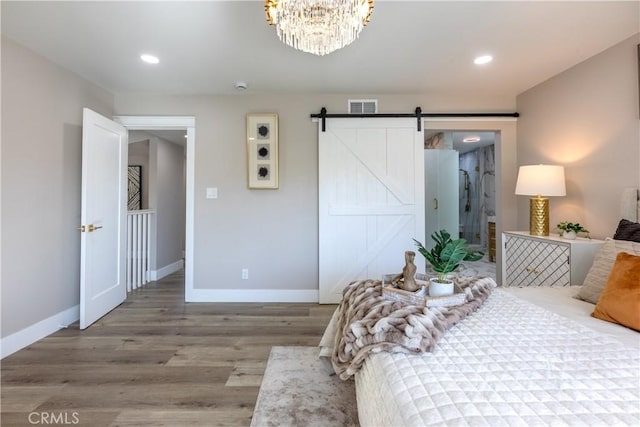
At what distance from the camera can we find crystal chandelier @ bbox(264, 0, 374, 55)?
1.49m

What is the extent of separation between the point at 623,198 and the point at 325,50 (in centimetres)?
252

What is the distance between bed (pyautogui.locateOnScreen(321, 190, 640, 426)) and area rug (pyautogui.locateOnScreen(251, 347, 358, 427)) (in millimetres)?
472

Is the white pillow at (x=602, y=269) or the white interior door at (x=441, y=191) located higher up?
the white interior door at (x=441, y=191)

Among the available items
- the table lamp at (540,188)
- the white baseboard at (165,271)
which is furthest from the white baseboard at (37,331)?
the table lamp at (540,188)

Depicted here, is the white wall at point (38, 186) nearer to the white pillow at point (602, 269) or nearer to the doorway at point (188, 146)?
the doorway at point (188, 146)

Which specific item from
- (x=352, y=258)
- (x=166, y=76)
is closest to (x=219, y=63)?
(x=166, y=76)

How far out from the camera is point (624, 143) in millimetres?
2305

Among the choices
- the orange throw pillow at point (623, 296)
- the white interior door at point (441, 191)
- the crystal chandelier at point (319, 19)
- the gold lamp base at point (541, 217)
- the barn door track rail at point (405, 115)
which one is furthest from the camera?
the white interior door at point (441, 191)

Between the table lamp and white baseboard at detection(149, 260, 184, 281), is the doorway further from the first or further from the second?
the table lamp

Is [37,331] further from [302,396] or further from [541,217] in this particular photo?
[541,217]

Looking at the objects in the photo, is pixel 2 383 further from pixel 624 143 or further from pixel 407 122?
pixel 624 143

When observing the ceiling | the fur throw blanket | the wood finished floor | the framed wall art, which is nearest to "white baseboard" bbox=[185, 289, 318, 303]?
the wood finished floor

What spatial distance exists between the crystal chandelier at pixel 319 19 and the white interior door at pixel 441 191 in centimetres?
366

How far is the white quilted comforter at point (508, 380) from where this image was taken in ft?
2.41
